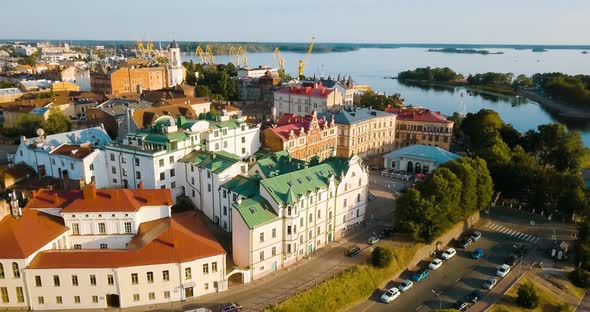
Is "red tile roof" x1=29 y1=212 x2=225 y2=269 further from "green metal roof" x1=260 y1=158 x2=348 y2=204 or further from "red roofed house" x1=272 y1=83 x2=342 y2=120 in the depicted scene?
"red roofed house" x1=272 y1=83 x2=342 y2=120

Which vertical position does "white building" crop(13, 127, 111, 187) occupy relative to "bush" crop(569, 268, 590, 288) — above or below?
above

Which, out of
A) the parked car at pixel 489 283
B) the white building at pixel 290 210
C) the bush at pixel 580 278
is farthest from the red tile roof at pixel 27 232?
the bush at pixel 580 278

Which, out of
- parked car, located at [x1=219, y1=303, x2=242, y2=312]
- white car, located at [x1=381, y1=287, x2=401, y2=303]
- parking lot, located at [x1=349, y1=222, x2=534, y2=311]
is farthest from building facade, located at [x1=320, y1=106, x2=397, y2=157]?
parked car, located at [x1=219, y1=303, x2=242, y2=312]

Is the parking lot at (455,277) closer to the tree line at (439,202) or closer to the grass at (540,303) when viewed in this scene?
the grass at (540,303)

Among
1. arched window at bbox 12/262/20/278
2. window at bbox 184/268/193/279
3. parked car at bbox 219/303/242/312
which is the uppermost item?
arched window at bbox 12/262/20/278

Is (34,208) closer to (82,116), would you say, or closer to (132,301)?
(132,301)

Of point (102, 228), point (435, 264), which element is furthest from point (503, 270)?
point (102, 228)

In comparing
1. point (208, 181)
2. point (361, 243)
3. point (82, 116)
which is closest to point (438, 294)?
point (361, 243)
